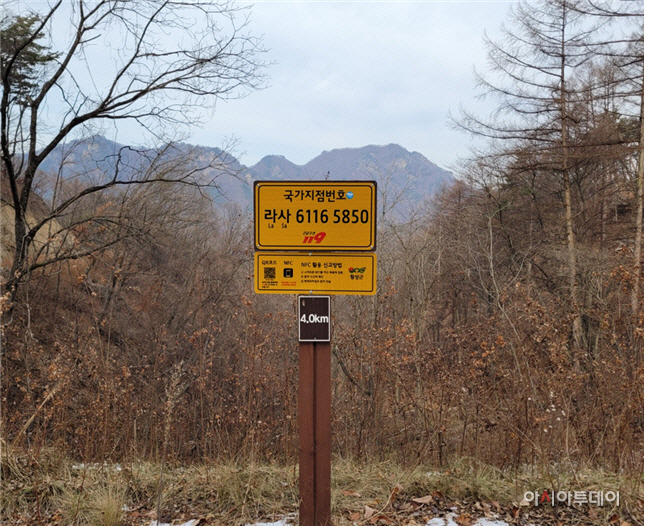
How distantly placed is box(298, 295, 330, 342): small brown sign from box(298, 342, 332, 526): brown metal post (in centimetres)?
6

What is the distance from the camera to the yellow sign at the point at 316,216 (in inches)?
135

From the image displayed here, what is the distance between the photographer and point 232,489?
4262mm

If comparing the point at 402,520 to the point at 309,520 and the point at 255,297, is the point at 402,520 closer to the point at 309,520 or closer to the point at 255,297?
the point at 309,520

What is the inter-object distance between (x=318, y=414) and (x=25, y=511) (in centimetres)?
265

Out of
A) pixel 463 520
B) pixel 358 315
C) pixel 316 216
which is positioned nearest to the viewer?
pixel 316 216

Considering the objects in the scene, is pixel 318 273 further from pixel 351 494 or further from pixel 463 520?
pixel 463 520

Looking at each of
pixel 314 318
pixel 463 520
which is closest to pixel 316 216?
pixel 314 318

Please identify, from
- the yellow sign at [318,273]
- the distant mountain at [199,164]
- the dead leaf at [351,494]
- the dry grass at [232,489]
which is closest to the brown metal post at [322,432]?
the yellow sign at [318,273]

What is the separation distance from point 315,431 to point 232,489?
1.28 metres

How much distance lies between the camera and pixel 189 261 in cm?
1694

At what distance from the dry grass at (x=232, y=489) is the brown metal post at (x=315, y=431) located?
2.03ft

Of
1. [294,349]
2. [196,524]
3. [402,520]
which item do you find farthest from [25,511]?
[294,349]

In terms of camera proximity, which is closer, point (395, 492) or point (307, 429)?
point (307, 429)

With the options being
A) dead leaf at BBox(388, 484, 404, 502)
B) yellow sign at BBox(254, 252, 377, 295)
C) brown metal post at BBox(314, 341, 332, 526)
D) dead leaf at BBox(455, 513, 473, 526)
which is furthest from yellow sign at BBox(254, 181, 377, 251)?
dead leaf at BBox(455, 513, 473, 526)
